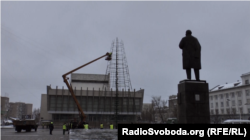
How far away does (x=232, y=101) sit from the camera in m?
Answer: 69.9

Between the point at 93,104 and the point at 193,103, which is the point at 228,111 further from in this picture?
the point at 193,103

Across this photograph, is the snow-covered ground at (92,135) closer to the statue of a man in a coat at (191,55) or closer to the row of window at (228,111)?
the statue of a man in a coat at (191,55)

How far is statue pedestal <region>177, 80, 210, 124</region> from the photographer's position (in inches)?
457

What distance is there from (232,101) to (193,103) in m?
64.9

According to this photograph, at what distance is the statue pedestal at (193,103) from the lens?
1162 cm

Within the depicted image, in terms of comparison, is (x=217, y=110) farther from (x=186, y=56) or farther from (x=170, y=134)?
(x=170, y=134)

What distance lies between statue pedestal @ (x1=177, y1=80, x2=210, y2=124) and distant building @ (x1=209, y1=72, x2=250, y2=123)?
174 feet

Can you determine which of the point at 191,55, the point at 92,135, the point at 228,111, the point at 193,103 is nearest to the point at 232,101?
the point at 228,111

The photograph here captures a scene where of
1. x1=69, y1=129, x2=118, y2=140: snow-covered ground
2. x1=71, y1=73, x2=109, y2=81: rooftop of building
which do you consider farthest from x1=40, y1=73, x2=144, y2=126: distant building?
x1=69, y1=129, x2=118, y2=140: snow-covered ground

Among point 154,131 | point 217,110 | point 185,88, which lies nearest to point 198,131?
point 154,131

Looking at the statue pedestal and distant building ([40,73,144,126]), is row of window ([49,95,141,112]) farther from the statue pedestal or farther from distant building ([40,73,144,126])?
the statue pedestal

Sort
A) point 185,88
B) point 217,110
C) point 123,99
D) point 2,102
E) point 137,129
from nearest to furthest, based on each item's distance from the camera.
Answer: point 137,129 < point 185,88 < point 123,99 < point 217,110 < point 2,102

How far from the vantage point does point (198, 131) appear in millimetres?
8156

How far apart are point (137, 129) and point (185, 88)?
16.1 ft
